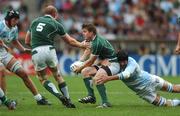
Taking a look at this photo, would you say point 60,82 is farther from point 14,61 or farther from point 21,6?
point 21,6

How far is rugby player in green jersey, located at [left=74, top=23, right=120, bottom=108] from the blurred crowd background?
50.2ft

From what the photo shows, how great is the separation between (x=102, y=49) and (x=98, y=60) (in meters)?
0.46

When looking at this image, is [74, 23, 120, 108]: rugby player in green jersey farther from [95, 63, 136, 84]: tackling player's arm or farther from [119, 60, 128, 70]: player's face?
[95, 63, 136, 84]: tackling player's arm

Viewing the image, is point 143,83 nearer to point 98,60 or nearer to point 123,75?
point 123,75

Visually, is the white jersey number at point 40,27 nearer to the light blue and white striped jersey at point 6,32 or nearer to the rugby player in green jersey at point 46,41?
the rugby player in green jersey at point 46,41

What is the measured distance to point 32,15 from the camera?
113ft

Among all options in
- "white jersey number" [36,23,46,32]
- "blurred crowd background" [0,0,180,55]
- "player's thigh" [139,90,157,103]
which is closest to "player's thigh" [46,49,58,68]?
"white jersey number" [36,23,46,32]

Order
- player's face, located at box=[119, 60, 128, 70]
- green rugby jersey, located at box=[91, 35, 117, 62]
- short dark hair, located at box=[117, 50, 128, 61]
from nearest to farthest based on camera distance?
short dark hair, located at box=[117, 50, 128, 61]
player's face, located at box=[119, 60, 128, 70]
green rugby jersey, located at box=[91, 35, 117, 62]

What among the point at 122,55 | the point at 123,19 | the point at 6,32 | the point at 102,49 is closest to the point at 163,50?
the point at 123,19

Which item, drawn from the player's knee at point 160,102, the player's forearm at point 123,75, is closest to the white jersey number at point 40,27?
the player's forearm at point 123,75

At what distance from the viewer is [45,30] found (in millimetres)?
15719

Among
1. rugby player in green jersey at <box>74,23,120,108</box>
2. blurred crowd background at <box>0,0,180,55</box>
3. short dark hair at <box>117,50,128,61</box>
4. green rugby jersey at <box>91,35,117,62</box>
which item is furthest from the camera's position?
blurred crowd background at <box>0,0,180,55</box>

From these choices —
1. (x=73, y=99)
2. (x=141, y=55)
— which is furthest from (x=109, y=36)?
(x=73, y=99)

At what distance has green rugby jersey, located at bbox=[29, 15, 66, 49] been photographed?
619 inches
